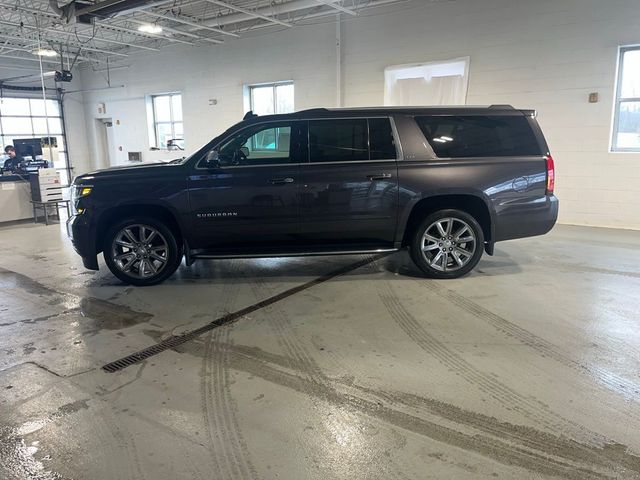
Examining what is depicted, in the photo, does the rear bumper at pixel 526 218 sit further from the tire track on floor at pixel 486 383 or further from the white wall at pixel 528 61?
the white wall at pixel 528 61

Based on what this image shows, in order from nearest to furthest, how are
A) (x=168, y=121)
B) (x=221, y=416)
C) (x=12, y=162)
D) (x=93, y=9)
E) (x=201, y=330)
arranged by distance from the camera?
(x=221, y=416)
(x=201, y=330)
(x=93, y=9)
(x=12, y=162)
(x=168, y=121)

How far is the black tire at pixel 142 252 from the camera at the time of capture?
497 cm

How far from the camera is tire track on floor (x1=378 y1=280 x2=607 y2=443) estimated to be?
257 centimetres

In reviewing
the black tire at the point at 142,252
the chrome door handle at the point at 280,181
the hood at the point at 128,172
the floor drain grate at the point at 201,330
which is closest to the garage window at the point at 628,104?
the floor drain grate at the point at 201,330

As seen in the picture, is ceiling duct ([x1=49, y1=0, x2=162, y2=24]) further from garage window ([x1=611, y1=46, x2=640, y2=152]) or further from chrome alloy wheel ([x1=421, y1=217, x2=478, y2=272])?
garage window ([x1=611, y1=46, x2=640, y2=152])

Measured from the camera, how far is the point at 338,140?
499 cm

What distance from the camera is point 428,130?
5.05 meters

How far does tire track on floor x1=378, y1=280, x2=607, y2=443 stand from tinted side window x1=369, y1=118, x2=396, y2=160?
5.35ft

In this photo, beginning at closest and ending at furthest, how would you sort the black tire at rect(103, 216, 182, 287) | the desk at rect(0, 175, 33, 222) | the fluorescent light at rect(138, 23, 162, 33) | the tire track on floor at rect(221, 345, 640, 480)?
the tire track on floor at rect(221, 345, 640, 480) < the black tire at rect(103, 216, 182, 287) < the desk at rect(0, 175, 33, 222) < the fluorescent light at rect(138, 23, 162, 33)

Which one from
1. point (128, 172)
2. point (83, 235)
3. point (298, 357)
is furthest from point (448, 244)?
point (83, 235)

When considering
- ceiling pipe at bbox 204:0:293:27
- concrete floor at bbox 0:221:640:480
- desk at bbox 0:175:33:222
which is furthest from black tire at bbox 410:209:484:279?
desk at bbox 0:175:33:222

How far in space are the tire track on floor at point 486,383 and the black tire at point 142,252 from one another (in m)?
2.40

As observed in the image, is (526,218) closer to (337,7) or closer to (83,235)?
(83,235)

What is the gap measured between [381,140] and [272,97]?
837cm
